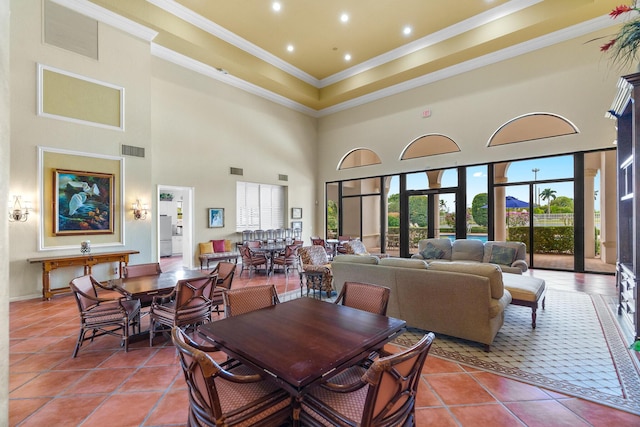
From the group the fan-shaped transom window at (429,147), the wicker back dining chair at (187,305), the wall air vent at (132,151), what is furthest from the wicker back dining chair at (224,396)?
the fan-shaped transom window at (429,147)

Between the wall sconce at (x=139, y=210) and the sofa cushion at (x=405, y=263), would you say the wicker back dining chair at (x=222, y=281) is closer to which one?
the sofa cushion at (x=405, y=263)

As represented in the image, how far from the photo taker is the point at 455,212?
Result: 888cm

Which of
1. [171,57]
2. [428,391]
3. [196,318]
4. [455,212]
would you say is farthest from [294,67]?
[428,391]

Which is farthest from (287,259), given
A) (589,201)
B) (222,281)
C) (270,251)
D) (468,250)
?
(589,201)

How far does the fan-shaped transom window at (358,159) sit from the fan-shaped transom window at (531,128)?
3.76 m

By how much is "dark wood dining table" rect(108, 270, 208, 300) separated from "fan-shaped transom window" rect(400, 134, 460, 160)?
7.89 metres

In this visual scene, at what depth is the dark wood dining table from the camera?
10.2 ft

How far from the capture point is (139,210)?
670 centimetres

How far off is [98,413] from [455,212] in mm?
9007

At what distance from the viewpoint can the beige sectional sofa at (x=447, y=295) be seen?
10.3 ft

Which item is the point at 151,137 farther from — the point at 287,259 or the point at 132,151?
the point at 287,259

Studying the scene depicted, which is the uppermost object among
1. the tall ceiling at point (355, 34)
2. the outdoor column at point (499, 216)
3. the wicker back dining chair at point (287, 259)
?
the tall ceiling at point (355, 34)

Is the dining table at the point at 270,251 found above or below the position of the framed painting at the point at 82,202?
below

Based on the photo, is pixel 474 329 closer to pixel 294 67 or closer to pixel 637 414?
pixel 637 414
